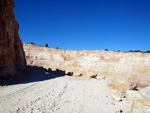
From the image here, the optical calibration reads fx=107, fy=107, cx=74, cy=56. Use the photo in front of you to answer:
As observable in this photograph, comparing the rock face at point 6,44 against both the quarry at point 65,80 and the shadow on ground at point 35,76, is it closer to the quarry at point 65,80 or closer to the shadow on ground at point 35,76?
the quarry at point 65,80

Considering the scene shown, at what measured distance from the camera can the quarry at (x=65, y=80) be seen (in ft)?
19.6

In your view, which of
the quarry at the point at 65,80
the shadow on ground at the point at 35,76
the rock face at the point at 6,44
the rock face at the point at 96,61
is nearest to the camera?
the quarry at the point at 65,80

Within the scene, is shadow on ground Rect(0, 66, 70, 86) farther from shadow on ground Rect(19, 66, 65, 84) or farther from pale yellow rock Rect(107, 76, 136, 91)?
pale yellow rock Rect(107, 76, 136, 91)

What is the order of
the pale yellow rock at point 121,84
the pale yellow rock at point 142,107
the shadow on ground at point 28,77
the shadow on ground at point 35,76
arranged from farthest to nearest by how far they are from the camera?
the shadow on ground at point 35,76 < the shadow on ground at point 28,77 < the pale yellow rock at point 121,84 < the pale yellow rock at point 142,107

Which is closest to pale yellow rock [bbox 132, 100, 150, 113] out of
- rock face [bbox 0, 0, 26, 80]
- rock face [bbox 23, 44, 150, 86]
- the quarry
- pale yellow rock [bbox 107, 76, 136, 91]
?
the quarry

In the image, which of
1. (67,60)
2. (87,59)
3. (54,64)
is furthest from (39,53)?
(87,59)

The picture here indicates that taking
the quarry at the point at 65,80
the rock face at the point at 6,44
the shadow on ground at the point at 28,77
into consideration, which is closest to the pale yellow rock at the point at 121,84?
the quarry at the point at 65,80

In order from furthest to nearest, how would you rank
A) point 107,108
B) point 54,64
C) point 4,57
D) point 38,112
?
1. point 54,64
2. point 4,57
3. point 107,108
4. point 38,112

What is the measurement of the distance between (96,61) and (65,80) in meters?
19.9

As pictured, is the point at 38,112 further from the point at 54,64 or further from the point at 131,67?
the point at 54,64

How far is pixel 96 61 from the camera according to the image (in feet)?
107

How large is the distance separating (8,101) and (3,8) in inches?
421

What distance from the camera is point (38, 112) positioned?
5148 millimetres

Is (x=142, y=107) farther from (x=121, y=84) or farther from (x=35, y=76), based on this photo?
(x=35, y=76)
